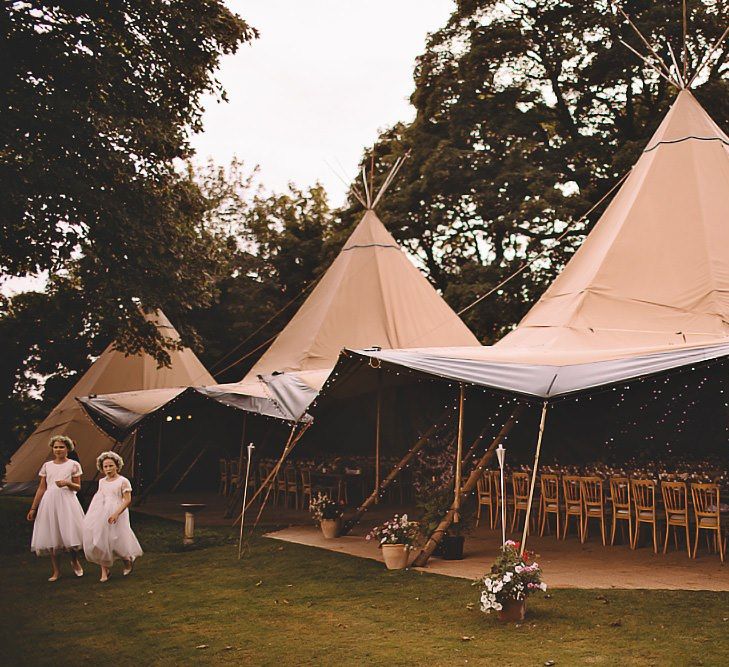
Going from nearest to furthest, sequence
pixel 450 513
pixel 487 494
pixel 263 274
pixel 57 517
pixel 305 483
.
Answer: pixel 57 517
pixel 450 513
pixel 487 494
pixel 305 483
pixel 263 274

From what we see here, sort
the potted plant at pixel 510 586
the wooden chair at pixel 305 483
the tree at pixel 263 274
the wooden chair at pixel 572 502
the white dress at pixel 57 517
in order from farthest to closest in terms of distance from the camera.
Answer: the tree at pixel 263 274 < the wooden chair at pixel 305 483 < the wooden chair at pixel 572 502 < the white dress at pixel 57 517 < the potted plant at pixel 510 586

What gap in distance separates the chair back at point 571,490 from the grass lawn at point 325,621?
2776 mm

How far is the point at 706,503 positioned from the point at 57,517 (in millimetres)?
6585

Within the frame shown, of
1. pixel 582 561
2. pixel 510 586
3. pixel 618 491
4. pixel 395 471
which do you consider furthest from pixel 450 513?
pixel 510 586

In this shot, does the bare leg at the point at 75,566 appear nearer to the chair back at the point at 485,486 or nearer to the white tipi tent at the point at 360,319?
the chair back at the point at 485,486

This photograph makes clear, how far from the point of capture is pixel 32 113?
12297 millimetres

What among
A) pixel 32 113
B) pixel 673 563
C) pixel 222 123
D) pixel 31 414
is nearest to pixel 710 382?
pixel 673 563

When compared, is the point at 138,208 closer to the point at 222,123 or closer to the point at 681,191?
the point at 222,123

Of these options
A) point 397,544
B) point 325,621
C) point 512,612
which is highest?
point 397,544

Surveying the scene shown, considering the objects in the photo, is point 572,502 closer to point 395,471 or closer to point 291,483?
point 395,471

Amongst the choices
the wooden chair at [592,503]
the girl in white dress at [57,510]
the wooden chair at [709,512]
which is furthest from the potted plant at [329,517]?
the wooden chair at [709,512]

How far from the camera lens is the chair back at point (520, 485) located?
11703mm

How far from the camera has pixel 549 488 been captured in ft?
37.8

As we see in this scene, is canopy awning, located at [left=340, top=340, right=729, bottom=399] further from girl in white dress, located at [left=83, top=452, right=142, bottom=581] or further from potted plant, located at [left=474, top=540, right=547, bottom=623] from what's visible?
girl in white dress, located at [left=83, top=452, right=142, bottom=581]
